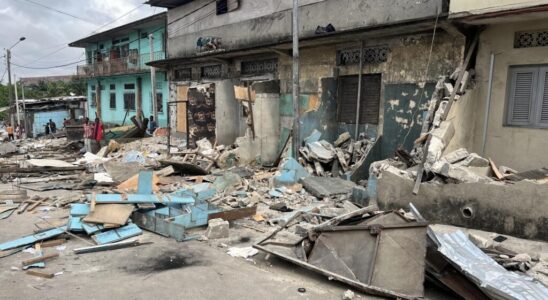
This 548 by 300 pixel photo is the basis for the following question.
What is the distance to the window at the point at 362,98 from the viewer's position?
1043 cm

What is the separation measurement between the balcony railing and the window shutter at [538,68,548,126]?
2033 centimetres

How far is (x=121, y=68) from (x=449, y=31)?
73.8 ft

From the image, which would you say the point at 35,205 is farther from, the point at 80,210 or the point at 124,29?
the point at 124,29

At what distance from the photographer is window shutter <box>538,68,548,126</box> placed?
23.7ft

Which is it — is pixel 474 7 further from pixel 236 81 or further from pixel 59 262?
pixel 236 81

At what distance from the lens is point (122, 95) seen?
28031 millimetres

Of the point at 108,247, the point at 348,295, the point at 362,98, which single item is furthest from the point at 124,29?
the point at 348,295

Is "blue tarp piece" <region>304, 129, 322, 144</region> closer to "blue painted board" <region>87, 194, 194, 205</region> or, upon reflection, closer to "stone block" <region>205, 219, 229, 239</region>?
"blue painted board" <region>87, 194, 194, 205</region>

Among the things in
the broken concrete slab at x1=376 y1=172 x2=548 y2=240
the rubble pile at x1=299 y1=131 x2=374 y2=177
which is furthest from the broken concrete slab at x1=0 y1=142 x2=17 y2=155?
the broken concrete slab at x1=376 y1=172 x2=548 y2=240

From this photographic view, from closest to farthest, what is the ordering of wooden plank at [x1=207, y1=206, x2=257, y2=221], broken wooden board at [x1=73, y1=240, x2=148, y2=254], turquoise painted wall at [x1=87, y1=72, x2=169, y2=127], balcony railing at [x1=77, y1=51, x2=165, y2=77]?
broken wooden board at [x1=73, y1=240, x2=148, y2=254] → wooden plank at [x1=207, y1=206, x2=257, y2=221] → turquoise painted wall at [x1=87, y1=72, x2=169, y2=127] → balcony railing at [x1=77, y1=51, x2=165, y2=77]

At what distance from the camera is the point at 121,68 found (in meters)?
26.2

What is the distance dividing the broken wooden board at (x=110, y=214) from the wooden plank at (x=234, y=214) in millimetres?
1300

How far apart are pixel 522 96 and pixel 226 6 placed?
1178 centimetres

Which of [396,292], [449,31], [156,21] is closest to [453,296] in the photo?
[396,292]
